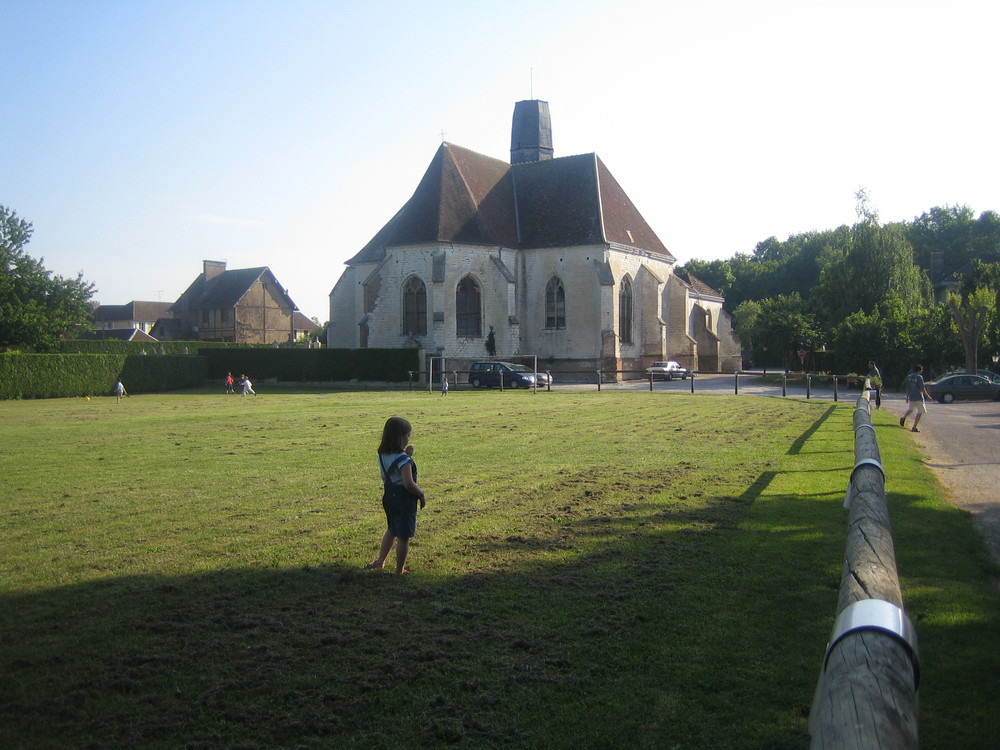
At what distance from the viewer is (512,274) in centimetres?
4594

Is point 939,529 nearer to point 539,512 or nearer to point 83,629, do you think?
point 539,512

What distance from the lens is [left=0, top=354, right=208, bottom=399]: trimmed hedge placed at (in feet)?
119

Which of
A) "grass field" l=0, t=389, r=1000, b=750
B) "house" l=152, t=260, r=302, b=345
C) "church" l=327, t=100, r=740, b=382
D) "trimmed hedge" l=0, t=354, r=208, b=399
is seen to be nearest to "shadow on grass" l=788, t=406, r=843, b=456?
"grass field" l=0, t=389, r=1000, b=750

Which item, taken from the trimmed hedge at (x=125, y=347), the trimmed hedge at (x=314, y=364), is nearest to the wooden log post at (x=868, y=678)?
the trimmed hedge at (x=314, y=364)

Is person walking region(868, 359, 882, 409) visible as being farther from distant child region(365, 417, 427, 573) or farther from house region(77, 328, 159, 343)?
house region(77, 328, 159, 343)

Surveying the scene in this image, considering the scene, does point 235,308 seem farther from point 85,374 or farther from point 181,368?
point 85,374

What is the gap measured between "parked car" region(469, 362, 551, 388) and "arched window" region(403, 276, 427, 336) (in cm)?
660

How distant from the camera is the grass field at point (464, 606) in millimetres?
3957

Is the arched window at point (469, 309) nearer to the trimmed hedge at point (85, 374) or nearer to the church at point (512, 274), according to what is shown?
the church at point (512, 274)

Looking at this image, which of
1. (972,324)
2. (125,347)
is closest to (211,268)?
(125,347)

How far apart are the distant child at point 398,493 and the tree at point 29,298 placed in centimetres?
4230

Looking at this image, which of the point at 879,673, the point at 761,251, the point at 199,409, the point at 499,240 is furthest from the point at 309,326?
the point at 879,673

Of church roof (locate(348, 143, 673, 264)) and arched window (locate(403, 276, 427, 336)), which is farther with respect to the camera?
church roof (locate(348, 143, 673, 264))

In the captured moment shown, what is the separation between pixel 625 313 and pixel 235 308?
128 feet
